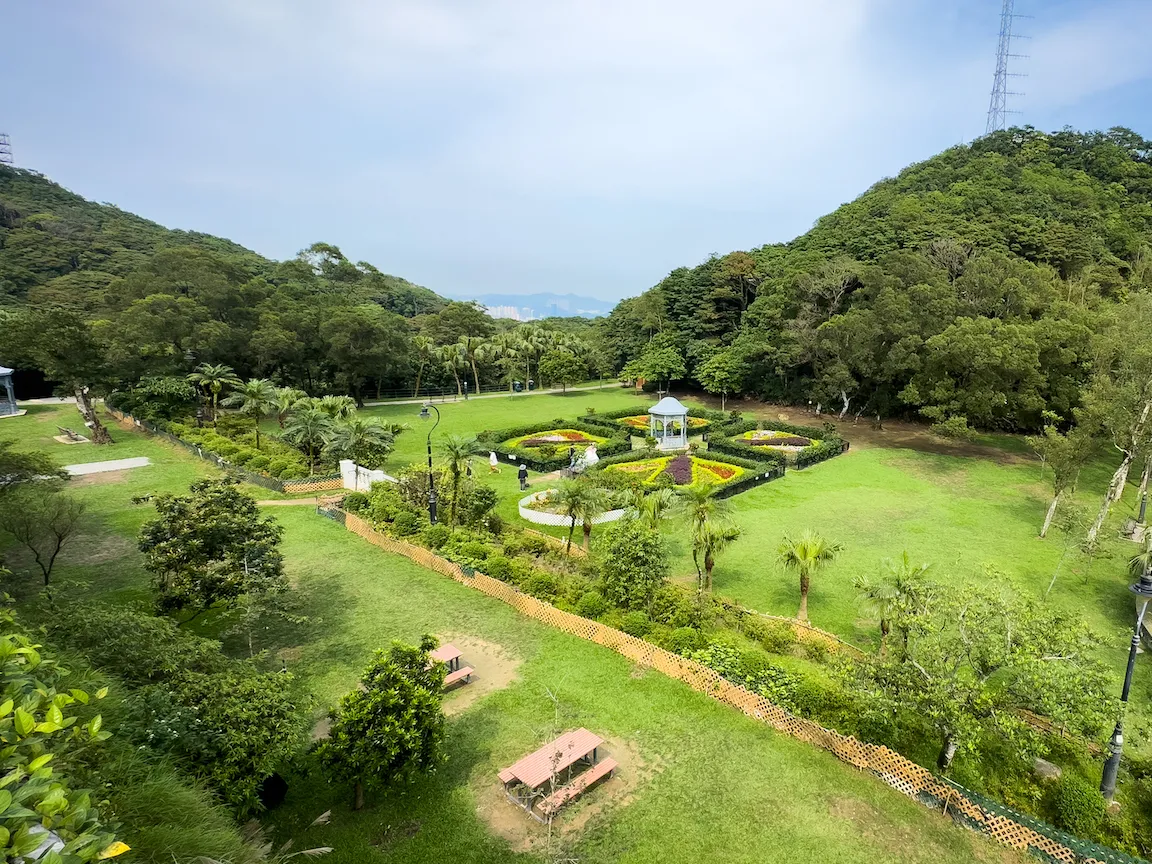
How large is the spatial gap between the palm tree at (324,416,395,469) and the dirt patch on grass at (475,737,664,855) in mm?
18945

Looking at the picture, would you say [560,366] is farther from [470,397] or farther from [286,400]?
[286,400]

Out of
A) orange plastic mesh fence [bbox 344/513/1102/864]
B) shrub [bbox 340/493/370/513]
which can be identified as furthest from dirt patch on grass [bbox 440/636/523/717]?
shrub [bbox 340/493/370/513]

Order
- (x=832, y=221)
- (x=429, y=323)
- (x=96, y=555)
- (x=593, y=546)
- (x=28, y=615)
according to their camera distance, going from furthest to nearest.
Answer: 1. (x=429, y=323)
2. (x=832, y=221)
3. (x=593, y=546)
4. (x=96, y=555)
5. (x=28, y=615)

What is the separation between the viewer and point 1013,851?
8852mm

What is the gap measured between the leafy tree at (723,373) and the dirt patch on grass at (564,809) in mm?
41129

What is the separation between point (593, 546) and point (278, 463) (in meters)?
16.1

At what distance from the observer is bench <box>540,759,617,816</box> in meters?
9.12

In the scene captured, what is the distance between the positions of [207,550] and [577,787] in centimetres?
1025

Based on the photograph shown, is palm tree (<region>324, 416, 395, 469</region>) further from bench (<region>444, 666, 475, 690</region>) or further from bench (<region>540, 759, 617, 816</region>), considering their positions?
bench (<region>540, 759, 617, 816</region>)

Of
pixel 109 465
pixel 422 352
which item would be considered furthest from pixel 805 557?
pixel 422 352

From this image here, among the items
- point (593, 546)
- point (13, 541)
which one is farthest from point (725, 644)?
point (13, 541)

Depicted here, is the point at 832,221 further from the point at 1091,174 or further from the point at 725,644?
the point at 725,644

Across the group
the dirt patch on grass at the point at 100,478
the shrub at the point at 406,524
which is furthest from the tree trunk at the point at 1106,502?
the dirt patch on grass at the point at 100,478

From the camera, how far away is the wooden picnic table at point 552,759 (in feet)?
31.3
